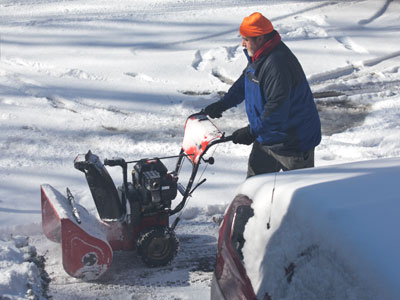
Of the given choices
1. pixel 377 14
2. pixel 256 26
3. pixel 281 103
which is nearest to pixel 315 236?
pixel 281 103

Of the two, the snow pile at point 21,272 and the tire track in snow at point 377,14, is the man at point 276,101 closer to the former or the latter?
the snow pile at point 21,272

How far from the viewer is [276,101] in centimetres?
390

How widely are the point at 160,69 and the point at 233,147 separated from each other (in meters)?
2.31

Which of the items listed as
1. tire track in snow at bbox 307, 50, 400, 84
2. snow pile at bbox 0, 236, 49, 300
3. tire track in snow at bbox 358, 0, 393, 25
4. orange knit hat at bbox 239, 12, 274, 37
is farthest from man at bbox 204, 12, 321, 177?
tire track in snow at bbox 358, 0, 393, 25

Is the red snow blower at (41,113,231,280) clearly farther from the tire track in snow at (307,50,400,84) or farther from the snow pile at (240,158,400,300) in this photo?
the tire track in snow at (307,50,400,84)

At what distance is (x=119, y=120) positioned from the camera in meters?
6.73

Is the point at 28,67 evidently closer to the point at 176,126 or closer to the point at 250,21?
the point at 176,126

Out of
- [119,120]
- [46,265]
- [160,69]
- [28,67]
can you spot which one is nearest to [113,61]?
[160,69]

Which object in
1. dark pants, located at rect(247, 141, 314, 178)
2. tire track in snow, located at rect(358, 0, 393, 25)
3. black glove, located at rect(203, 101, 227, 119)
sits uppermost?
black glove, located at rect(203, 101, 227, 119)

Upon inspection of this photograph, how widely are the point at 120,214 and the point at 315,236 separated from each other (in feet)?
6.66

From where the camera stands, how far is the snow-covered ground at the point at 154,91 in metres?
4.71

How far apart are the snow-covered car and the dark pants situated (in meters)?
1.04

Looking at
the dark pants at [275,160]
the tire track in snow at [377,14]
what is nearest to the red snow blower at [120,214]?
the dark pants at [275,160]

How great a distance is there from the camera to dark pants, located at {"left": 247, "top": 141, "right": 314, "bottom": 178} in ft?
13.8
